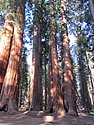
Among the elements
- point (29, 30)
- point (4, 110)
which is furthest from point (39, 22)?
point (4, 110)

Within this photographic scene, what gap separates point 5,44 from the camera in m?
13.5

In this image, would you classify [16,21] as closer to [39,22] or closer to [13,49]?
[13,49]

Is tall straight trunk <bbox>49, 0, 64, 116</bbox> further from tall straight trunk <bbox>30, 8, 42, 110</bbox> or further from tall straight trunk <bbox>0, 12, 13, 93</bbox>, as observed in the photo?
tall straight trunk <bbox>0, 12, 13, 93</bbox>

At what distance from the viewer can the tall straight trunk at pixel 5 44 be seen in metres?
12.7

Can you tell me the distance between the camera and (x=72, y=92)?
14430 mm

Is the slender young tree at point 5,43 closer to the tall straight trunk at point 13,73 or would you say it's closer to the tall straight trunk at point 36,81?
the tall straight trunk at point 13,73

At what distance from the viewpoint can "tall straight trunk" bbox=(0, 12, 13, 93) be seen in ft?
41.7

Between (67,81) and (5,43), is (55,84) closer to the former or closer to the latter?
(67,81)

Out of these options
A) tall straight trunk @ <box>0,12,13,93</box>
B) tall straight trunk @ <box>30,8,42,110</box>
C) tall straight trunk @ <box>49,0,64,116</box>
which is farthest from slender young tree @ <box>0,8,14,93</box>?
tall straight trunk @ <box>30,8,42,110</box>

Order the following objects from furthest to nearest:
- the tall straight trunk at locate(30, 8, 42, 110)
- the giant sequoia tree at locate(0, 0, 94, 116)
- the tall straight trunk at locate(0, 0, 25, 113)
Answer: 1. the tall straight trunk at locate(30, 8, 42, 110)
2. the giant sequoia tree at locate(0, 0, 94, 116)
3. the tall straight trunk at locate(0, 0, 25, 113)

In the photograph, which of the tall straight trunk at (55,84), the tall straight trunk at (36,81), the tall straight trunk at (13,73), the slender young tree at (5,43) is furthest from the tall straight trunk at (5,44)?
the tall straight trunk at (36,81)

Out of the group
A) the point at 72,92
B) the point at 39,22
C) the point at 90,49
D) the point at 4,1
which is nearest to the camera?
the point at 4,1

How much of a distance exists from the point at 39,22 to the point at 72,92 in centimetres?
876

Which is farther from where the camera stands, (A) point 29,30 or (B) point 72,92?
(A) point 29,30
